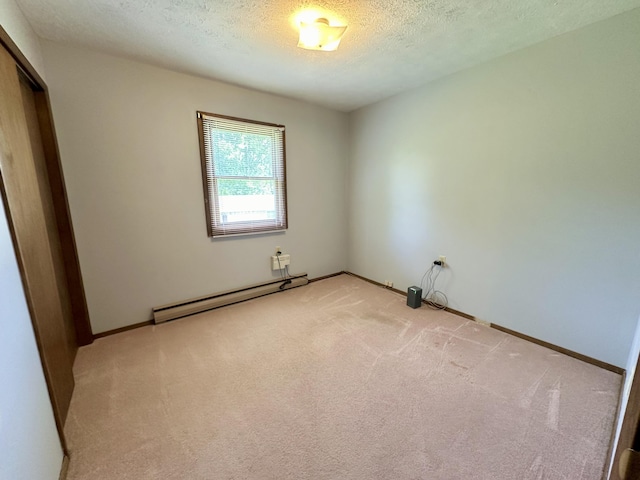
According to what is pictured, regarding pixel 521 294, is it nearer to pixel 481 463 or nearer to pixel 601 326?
pixel 601 326

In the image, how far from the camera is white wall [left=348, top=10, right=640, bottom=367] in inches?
70.9

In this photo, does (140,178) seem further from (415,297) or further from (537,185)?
(537,185)

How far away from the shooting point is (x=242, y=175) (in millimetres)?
3006

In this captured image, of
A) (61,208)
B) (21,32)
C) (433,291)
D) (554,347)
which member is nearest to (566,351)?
(554,347)

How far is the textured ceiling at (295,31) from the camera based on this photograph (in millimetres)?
1609

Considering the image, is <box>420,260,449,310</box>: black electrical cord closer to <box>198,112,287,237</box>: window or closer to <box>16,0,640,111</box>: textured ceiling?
<box>198,112,287,237</box>: window

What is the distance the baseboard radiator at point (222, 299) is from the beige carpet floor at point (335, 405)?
0.17 metres

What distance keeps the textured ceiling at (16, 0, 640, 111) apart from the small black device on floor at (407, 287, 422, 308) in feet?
7.48

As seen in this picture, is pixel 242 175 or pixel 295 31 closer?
pixel 295 31

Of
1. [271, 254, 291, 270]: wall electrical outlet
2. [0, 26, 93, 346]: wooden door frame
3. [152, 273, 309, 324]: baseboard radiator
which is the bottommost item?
[152, 273, 309, 324]: baseboard radiator

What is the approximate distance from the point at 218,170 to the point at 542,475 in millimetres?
3323

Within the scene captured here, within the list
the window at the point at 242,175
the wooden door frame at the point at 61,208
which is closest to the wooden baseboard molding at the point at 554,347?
the window at the point at 242,175

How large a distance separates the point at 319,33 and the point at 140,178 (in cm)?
203

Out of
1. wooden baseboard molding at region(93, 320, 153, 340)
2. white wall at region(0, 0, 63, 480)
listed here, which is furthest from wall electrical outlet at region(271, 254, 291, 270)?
white wall at region(0, 0, 63, 480)
